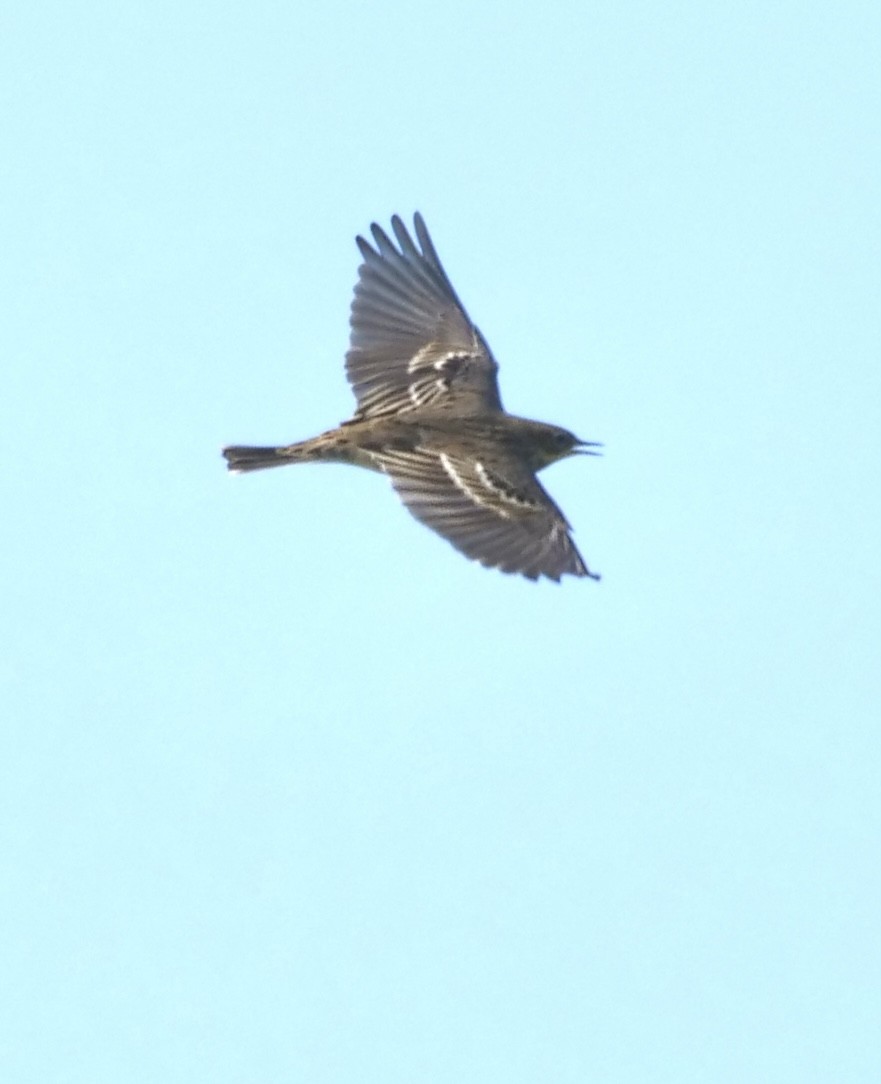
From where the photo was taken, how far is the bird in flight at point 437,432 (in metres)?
16.5

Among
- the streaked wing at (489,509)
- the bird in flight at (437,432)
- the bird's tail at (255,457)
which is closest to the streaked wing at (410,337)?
the bird in flight at (437,432)

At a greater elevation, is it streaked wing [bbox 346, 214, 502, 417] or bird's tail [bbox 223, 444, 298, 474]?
streaked wing [bbox 346, 214, 502, 417]

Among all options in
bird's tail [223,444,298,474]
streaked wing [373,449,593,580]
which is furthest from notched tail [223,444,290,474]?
streaked wing [373,449,593,580]

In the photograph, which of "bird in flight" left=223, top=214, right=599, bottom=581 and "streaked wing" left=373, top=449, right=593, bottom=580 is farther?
"bird in flight" left=223, top=214, right=599, bottom=581

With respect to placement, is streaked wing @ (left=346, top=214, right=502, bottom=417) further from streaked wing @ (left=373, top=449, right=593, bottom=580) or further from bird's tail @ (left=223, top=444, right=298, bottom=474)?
streaked wing @ (left=373, top=449, right=593, bottom=580)

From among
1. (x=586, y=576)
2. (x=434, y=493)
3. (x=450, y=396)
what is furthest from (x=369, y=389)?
(x=586, y=576)

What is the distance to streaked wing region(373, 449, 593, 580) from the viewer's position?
16.1m

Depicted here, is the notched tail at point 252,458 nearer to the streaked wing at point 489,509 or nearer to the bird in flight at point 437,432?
→ the bird in flight at point 437,432

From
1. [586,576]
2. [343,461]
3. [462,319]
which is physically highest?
[462,319]

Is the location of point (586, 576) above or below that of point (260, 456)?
below

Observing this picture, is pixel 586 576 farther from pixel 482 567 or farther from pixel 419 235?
pixel 419 235

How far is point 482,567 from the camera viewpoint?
15.8 meters

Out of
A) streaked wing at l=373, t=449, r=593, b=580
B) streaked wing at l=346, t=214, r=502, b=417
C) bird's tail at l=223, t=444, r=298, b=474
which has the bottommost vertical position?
streaked wing at l=373, t=449, r=593, b=580

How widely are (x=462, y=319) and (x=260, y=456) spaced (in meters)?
2.54
